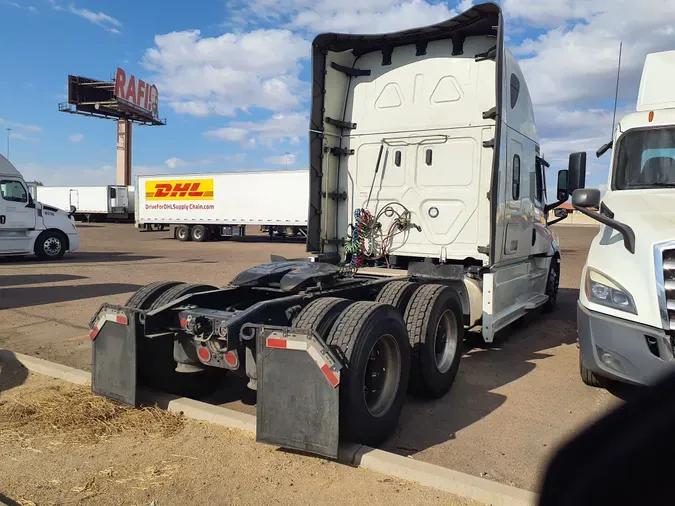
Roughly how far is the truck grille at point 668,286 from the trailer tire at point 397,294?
7.04ft

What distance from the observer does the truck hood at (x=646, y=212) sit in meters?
4.13

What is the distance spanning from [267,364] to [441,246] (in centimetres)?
378

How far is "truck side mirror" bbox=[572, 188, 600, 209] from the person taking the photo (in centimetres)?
543

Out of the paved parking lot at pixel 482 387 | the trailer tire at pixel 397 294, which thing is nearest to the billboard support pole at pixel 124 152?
the paved parking lot at pixel 482 387

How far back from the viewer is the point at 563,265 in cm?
1847

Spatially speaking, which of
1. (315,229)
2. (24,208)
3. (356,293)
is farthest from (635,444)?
(24,208)

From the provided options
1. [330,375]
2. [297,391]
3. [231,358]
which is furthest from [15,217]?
[330,375]

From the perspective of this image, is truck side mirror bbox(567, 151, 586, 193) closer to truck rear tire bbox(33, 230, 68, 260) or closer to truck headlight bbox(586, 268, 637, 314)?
truck headlight bbox(586, 268, 637, 314)

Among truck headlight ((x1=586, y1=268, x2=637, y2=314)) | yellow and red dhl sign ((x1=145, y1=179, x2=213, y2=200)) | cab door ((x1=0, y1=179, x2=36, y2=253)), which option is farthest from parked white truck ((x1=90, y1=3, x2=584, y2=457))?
yellow and red dhl sign ((x1=145, y1=179, x2=213, y2=200))

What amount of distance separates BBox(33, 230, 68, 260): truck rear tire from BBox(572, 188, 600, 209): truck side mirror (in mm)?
16666

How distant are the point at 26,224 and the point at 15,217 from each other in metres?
0.43

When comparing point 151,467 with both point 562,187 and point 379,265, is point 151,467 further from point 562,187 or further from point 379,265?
point 562,187

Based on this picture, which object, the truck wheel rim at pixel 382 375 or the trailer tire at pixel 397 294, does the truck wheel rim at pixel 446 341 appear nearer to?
the trailer tire at pixel 397 294

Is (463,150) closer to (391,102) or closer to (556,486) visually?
(391,102)
